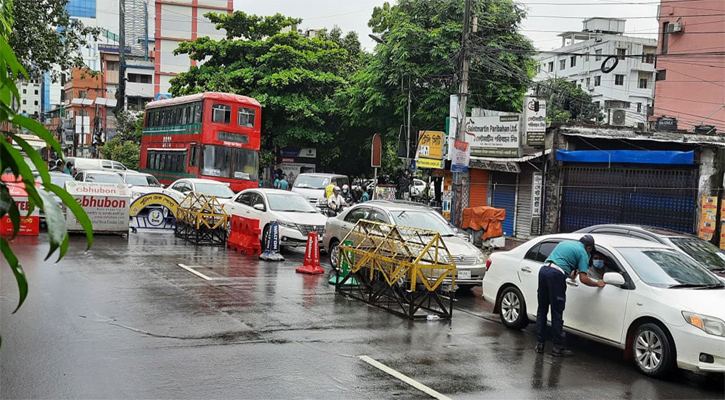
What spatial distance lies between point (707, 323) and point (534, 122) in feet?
47.2

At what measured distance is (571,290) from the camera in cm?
922

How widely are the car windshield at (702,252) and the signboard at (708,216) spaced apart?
4.27 m

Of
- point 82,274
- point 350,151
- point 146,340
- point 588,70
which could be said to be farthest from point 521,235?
point 588,70

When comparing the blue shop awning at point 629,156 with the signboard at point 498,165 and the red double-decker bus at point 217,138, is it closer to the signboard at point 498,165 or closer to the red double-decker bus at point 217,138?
the signboard at point 498,165

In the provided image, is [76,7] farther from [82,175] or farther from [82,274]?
[82,274]

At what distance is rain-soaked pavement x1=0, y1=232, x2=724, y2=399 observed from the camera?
6.64m

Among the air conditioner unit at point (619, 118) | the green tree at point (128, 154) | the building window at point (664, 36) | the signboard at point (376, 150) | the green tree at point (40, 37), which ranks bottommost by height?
the green tree at point (128, 154)

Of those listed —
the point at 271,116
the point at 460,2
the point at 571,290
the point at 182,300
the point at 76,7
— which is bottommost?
the point at 182,300

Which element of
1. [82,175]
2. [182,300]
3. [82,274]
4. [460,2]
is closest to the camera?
[182,300]

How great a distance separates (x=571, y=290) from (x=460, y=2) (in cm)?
2451

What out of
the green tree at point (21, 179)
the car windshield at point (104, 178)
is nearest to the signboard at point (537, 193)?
the car windshield at point (104, 178)

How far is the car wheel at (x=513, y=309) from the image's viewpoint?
9891 millimetres

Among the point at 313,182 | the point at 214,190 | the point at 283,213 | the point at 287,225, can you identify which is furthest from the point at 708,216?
the point at 313,182

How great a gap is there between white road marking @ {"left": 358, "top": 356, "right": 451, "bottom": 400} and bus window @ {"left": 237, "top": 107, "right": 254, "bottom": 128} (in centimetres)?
2123
